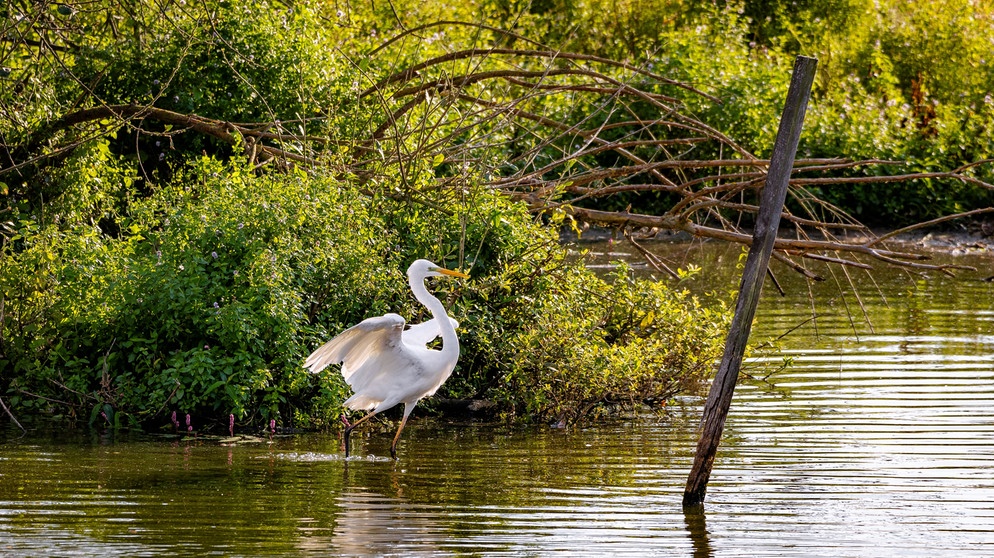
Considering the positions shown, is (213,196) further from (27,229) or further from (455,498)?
(455,498)

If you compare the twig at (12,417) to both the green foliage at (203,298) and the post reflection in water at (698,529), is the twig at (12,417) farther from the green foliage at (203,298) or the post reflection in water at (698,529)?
the post reflection in water at (698,529)

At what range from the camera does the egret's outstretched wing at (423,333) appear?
8.62m

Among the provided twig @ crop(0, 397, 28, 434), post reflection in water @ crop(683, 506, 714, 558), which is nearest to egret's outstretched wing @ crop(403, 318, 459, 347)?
post reflection in water @ crop(683, 506, 714, 558)

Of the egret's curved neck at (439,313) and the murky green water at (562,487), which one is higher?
the egret's curved neck at (439,313)

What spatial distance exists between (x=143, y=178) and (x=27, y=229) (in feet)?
7.46

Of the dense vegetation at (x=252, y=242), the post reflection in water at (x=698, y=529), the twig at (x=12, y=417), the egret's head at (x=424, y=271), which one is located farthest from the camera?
Answer: the dense vegetation at (x=252, y=242)

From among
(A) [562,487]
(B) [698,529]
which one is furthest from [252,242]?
(B) [698,529]

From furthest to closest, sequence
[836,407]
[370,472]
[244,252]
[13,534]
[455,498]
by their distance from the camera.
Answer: [836,407]
[244,252]
[370,472]
[455,498]
[13,534]

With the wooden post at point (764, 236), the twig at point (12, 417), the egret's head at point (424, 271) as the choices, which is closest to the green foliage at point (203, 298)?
the twig at point (12, 417)

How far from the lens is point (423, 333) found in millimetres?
8750

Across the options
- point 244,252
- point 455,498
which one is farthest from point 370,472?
point 244,252

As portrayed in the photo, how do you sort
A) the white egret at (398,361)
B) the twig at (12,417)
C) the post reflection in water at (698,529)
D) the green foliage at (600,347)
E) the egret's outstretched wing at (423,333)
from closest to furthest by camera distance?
1. the post reflection in water at (698,529)
2. the white egret at (398,361)
3. the egret's outstretched wing at (423,333)
4. the twig at (12,417)
5. the green foliage at (600,347)

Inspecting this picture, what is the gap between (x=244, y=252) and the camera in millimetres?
9055

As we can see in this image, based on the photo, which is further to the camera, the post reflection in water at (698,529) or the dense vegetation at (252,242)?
the dense vegetation at (252,242)
